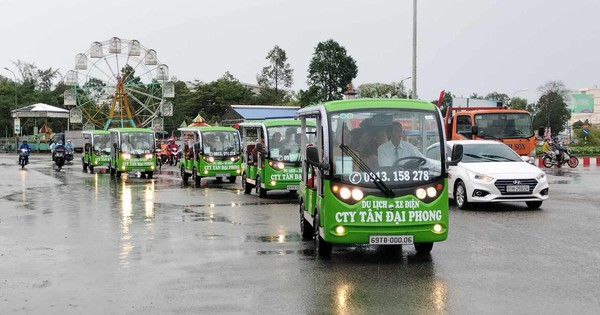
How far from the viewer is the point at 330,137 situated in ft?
32.8

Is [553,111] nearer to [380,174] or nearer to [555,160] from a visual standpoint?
[555,160]

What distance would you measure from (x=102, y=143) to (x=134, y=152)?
778 centimetres

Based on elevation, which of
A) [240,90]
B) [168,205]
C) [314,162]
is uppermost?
[240,90]

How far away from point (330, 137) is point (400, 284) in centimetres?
250

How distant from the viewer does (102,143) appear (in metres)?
40.0

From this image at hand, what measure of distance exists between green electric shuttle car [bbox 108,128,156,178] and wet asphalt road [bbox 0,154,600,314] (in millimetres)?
15712

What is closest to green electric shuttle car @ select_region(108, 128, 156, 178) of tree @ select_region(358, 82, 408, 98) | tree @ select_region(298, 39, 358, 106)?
tree @ select_region(298, 39, 358, 106)

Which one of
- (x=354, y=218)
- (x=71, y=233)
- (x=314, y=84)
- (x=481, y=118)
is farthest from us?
(x=314, y=84)

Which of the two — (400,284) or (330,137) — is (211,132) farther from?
(400,284)

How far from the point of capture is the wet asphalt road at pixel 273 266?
7340 millimetres

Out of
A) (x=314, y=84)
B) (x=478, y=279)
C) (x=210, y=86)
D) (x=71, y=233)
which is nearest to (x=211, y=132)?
(x=71, y=233)

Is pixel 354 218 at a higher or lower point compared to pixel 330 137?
lower

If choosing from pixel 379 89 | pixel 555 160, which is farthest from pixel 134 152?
pixel 379 89

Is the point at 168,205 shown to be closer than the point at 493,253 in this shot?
No
